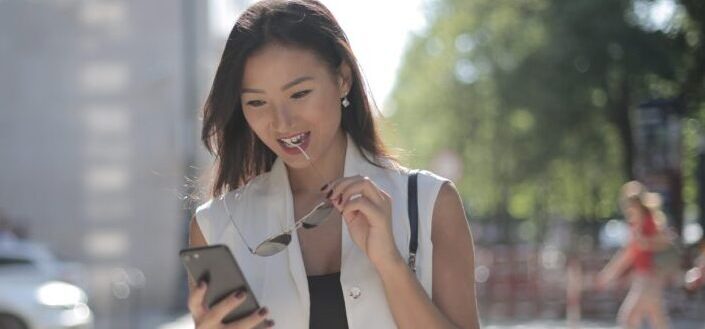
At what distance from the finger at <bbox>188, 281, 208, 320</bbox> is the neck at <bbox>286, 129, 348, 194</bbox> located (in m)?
0.51

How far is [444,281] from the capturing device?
275cm

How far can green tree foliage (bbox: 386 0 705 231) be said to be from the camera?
1102 inches

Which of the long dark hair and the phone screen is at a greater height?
the long dark hair

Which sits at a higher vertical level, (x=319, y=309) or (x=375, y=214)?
(x=375, y=214)

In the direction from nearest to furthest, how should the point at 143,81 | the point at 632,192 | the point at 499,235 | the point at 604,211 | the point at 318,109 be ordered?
the point at 318,109 → the point at 632,192 → the point at 143,81 → the point at 499,235 → the point at 604,211

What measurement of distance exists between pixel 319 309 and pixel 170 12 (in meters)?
26.0

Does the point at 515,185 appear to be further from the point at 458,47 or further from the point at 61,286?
the point at 61,286

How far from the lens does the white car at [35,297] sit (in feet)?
49.3

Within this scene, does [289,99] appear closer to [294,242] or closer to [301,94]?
[301,94]

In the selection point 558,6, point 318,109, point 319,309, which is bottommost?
point 319,309

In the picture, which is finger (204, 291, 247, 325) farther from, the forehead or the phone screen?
the forehead

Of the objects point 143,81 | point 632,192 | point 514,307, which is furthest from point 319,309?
point 143,81

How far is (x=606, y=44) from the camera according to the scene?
2816cm

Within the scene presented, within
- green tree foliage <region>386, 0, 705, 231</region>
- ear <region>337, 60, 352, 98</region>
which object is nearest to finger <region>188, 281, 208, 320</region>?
ear <region>337, 60, 352, 98</region>
